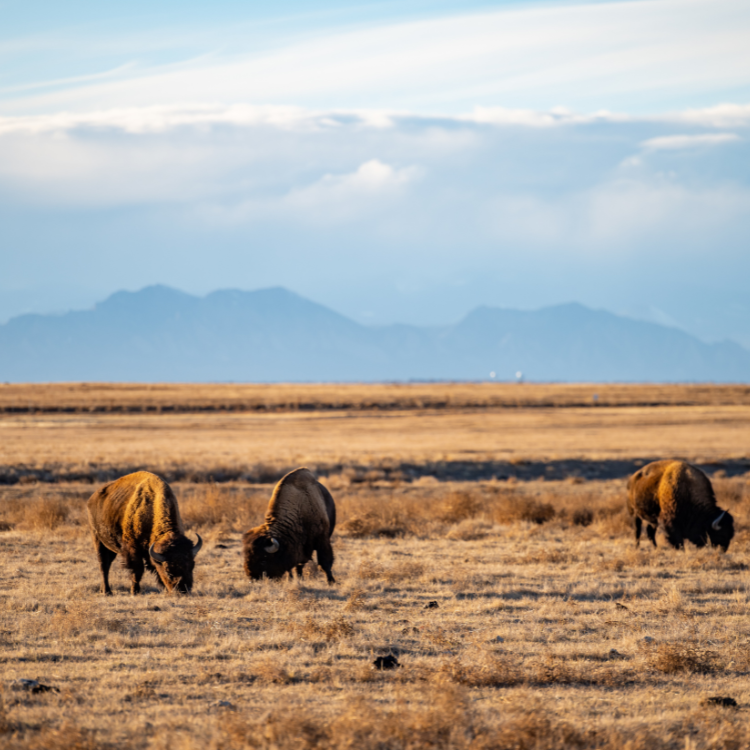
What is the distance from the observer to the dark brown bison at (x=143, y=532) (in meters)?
11.3

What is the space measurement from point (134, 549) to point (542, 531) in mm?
10836

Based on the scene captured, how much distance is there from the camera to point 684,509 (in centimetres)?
1650

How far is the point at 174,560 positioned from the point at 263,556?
1615 mm

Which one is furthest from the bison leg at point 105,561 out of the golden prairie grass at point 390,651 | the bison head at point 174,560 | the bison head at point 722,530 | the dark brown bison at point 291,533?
the bison head at point 722,530

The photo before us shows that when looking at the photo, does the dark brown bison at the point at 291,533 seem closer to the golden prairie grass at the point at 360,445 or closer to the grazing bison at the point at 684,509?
the grazing bison at the point at 684,509

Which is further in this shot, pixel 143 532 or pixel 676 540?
pixel 676 540

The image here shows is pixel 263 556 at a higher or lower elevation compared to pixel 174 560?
lower

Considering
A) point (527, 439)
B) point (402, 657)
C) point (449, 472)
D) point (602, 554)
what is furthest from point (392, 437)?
point (402, 657)

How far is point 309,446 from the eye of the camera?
45.9 metres

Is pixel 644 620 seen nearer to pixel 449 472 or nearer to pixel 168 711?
pixel 168 711

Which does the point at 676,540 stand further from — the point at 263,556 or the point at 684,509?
the point at 263,556

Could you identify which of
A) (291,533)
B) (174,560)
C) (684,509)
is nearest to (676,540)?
(684,509)

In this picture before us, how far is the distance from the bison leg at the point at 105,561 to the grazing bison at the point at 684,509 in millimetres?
10520

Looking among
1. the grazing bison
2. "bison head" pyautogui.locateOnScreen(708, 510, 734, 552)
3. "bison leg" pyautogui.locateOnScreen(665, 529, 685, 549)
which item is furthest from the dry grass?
"bison head" pyautogui.locateOnScreen(708, 510, 734, 552)
